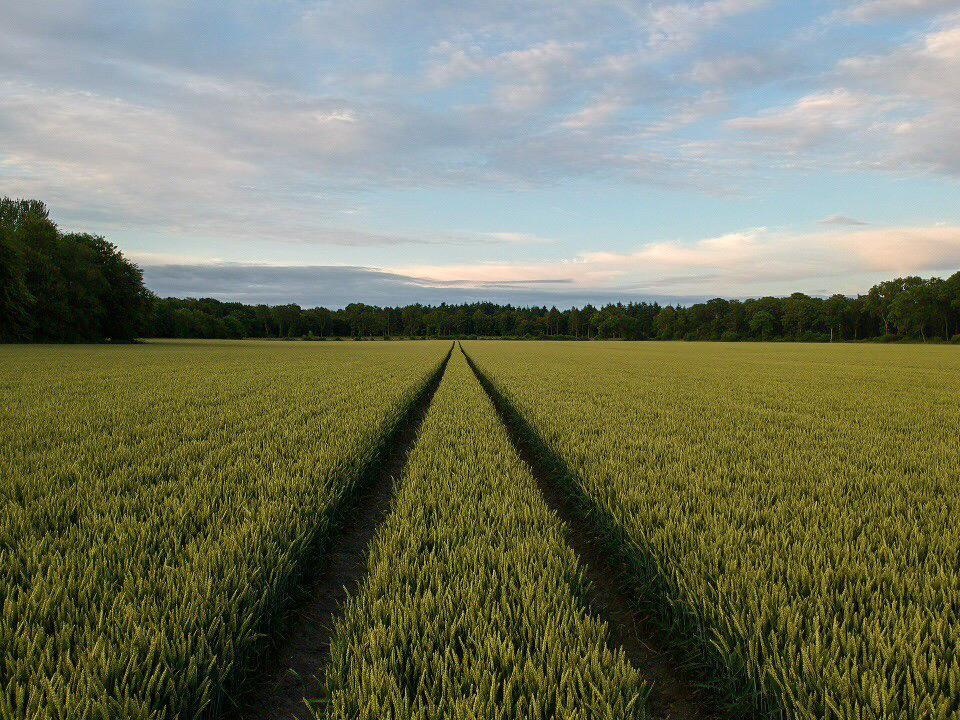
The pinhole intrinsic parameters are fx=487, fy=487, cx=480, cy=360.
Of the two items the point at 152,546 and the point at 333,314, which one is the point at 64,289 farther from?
the point at 333,314

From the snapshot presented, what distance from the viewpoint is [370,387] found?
17.2 m

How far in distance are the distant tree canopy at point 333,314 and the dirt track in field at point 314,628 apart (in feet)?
190

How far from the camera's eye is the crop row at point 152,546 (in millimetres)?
2406

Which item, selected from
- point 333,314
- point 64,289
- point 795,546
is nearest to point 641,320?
point 333,314

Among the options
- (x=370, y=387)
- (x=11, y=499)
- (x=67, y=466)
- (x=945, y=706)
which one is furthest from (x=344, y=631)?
(x=370, y=387)

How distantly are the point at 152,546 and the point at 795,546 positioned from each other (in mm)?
4975

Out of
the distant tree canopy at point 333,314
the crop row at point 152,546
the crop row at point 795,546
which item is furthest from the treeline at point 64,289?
the crop row at point 795,546

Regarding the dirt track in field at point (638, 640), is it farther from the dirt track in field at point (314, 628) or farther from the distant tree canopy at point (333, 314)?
the distant tree canopy at point (333, 314)

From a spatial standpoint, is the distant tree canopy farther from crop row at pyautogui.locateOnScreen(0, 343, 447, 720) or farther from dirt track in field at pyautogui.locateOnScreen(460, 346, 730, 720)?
dirt track in field at pyautogui.locateOnScreen(460, 346, 730, 720)

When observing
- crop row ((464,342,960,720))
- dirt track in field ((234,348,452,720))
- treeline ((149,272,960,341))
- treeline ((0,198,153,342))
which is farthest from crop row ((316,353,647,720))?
treeline ((149,272,960,341))

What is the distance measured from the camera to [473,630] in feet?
9.24

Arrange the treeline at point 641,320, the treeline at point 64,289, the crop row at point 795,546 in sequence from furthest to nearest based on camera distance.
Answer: the treeline at point 641,320, the treeline at point 64,289, the crop row at point 795,546

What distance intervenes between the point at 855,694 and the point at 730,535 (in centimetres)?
180

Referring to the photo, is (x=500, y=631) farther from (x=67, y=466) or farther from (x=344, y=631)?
(x=67, y=466)
